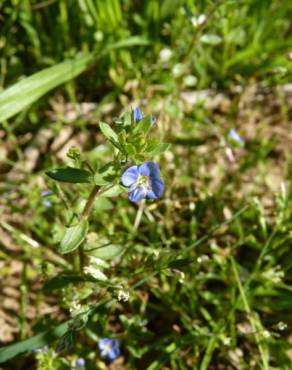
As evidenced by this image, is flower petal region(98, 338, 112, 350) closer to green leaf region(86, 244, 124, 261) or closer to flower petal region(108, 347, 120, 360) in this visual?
flower petal region(108, 347, 120, 360)

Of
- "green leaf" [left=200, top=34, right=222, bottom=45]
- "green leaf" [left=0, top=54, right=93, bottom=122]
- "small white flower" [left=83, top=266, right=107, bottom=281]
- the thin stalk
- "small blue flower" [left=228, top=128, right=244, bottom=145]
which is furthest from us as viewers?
"small blue flower" [left=228, top=128, right=244, bottom=145]

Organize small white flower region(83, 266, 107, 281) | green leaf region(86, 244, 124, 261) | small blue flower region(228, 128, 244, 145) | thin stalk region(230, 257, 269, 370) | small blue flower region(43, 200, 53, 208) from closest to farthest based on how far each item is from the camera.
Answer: small white flower region(83, 266, 107, 281) < green leaf region(86, 244, 124, 261) < thin stalk region(230, 257, 269, 370) < small blue flower region(43, 200, 53, 208) < small blue flower region(228, 128, 244, 145)

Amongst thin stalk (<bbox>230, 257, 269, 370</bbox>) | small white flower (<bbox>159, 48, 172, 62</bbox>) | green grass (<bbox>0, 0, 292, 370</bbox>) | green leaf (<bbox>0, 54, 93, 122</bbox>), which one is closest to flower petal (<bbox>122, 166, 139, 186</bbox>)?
green grass (<bbox>0, 0, 292, 370</bbox>)

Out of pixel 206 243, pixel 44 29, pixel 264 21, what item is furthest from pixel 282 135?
pixel 44 29

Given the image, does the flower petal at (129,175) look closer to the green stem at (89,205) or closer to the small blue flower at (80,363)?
the green stem at (89,205)

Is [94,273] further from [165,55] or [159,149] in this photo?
[165,55]

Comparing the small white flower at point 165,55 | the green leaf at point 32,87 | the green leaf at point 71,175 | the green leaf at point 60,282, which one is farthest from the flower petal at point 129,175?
the small white flower at point 165,55
